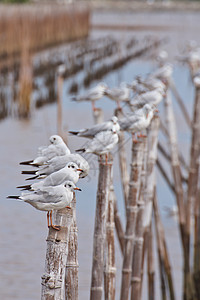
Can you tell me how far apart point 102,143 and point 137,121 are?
68cm

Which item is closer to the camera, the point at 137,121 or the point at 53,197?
the point at 53,197

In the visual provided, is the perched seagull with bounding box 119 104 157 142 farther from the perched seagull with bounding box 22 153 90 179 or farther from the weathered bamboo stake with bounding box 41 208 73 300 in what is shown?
the weathered bamboo stake with bounding box 41 208 73 300

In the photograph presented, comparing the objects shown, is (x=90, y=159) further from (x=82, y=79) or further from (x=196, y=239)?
(x=82, y=79)

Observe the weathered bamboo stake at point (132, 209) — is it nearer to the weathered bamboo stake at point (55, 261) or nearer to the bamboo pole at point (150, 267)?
the bamboo pole at point (150, 267)

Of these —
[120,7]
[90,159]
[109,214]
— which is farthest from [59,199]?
[120,7]

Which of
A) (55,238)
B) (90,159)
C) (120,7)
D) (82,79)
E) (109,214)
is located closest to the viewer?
(55,238)

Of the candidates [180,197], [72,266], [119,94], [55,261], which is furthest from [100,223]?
[180,197]

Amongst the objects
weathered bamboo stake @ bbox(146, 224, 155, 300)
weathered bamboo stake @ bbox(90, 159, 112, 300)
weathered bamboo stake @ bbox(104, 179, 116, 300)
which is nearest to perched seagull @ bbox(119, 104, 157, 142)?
weathered bamboo stake @ bbox(104, 179, 116, 300)

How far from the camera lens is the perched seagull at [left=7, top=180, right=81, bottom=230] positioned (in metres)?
3.11

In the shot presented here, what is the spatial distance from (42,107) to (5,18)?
27.9ft

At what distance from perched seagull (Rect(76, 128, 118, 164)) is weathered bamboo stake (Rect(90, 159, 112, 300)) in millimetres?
84

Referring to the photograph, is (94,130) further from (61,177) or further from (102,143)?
(61,177)

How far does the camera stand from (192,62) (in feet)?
44.8

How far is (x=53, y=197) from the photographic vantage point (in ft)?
10.2
